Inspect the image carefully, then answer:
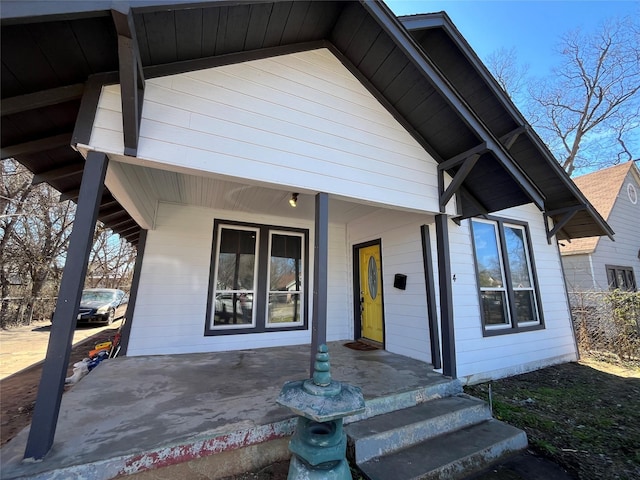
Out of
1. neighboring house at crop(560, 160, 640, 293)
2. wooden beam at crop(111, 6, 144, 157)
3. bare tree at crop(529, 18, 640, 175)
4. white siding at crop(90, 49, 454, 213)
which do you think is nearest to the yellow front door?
white siding at crop(90, 49, 454, 213)

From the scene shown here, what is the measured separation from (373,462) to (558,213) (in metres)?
6.30

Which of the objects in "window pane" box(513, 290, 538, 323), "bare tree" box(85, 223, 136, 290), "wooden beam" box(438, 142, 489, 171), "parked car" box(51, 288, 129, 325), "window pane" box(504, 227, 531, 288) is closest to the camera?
"wooden beam" box(438, 142, 489, 171)

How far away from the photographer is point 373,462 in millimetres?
2271

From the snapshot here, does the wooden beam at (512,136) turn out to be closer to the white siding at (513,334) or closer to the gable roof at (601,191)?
the white siding at (513,334)

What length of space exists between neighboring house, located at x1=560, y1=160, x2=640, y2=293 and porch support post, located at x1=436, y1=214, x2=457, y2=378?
645 cm

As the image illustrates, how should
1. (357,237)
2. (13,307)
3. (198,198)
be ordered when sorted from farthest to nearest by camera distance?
1. (13,307)
2. (357,237)
3. (198,198)

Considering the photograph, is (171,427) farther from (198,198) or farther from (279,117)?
(198,198)

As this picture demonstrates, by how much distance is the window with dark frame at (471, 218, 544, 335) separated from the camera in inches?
187

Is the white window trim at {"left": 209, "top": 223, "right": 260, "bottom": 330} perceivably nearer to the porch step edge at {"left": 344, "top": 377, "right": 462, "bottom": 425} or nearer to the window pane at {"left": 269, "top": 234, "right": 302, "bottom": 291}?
the window pane at {"left": 269, "top": 234, "right": 302, "bottom": 291}

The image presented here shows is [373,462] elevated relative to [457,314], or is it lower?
lower

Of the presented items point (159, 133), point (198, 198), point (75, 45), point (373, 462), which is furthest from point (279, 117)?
point (373, 462)

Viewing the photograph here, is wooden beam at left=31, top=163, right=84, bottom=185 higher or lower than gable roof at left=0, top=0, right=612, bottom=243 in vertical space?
lower

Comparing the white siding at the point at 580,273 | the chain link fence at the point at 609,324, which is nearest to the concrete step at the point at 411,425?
the chain link fence at the point at 609,324

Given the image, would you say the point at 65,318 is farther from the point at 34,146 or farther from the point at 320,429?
the point at 320,429
